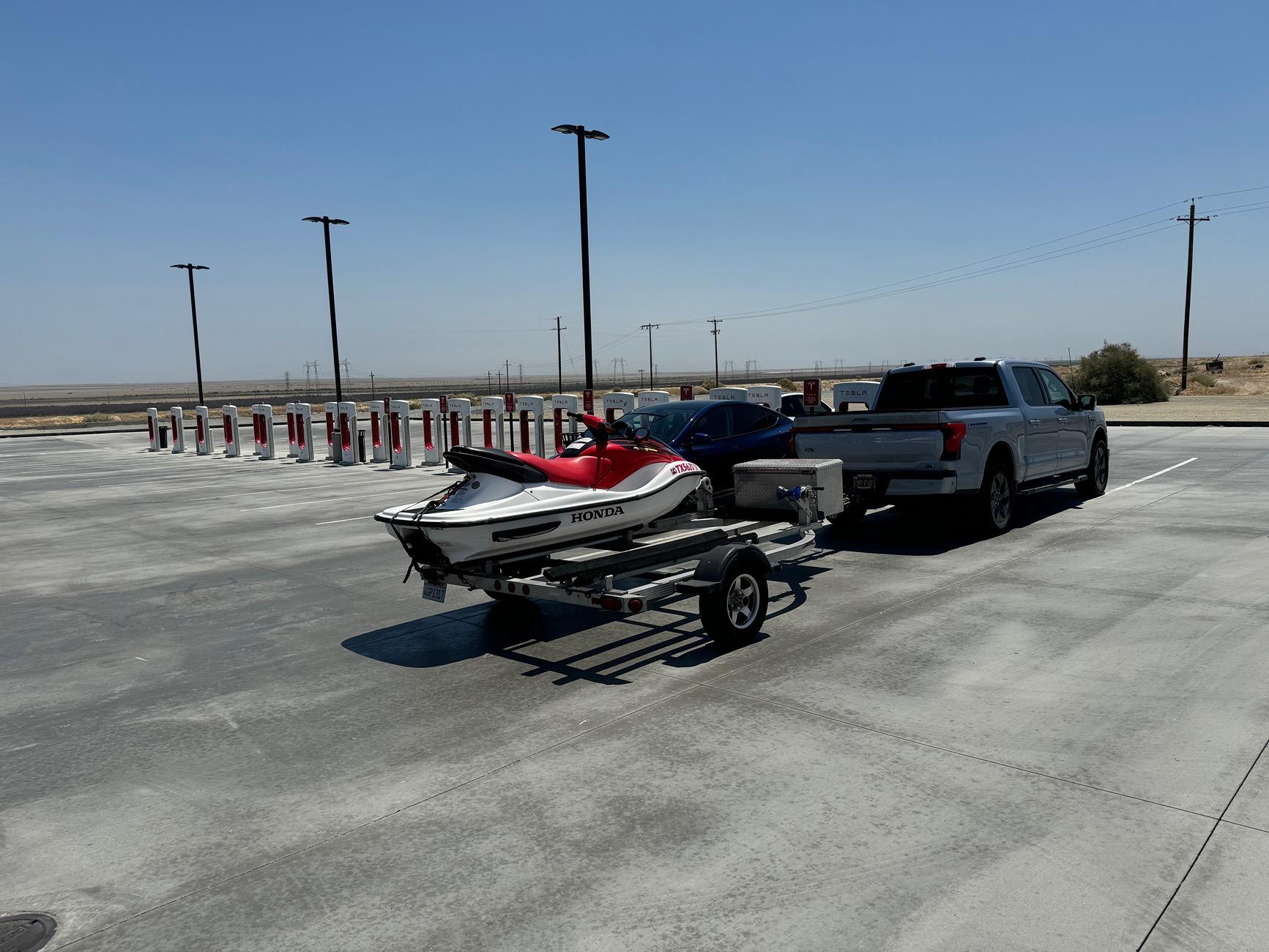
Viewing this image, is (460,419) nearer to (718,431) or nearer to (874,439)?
(718,431)

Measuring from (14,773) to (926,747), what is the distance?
4.74 meters

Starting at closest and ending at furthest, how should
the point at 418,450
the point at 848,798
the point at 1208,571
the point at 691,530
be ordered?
the point at 848,798, the point at 691,530, the point at 1208,571, the point at 418,450

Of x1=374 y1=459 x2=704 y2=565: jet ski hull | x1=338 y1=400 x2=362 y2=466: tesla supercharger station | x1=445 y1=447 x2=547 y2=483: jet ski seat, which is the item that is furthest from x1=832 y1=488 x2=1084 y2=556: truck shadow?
x1=338 y1=400 x2=362 y2=466: tesla supercharger station

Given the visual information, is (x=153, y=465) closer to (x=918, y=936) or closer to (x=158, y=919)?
(x=158, y=919)

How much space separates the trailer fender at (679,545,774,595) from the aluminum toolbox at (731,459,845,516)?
4.68 feet

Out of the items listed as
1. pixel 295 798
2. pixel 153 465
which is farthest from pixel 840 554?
pixel 153 465

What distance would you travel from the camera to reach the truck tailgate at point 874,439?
10.2 m

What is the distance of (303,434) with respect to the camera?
2425 centimetres

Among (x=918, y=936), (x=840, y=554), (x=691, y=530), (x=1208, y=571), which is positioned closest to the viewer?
(x=918, y=936)

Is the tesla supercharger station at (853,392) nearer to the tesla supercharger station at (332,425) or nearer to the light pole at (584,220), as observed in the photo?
the light pole at (584,220)

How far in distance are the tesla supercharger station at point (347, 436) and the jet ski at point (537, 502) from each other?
15919 millimetres

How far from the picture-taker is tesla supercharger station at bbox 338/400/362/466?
22609mm

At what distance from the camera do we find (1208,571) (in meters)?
8.83

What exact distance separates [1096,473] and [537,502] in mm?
10102
